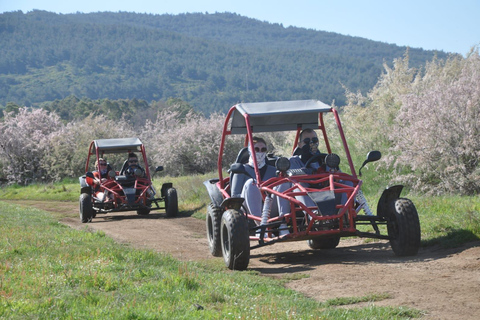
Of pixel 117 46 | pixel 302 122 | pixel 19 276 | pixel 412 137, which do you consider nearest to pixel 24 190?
pixel 412 137

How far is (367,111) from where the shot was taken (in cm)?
2183

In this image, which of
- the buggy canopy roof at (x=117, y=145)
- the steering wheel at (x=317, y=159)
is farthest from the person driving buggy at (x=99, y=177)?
the steering wheel at (x=317, y=159)

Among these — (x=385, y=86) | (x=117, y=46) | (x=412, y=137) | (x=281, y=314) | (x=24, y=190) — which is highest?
(x=117, y=46)

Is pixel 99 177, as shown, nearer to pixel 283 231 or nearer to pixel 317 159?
A: pixel 317 159

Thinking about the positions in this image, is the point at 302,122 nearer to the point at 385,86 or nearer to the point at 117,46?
the point at 385,86

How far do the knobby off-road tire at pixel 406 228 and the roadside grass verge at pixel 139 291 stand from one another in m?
1.91

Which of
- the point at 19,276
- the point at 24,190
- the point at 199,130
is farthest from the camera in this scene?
the point at 199,130

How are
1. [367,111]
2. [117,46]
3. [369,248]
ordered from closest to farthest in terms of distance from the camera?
1. [369,248]
2. [367,111]
3. [117,46]

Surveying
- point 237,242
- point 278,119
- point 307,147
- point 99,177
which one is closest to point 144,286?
point 237,242

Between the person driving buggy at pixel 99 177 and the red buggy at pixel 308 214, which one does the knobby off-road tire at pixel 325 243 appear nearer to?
the red buggy at pixel 308 214

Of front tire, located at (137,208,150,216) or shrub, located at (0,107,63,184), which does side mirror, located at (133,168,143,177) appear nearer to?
front tire, located at (137,208,150,216)

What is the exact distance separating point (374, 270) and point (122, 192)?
11.2 m

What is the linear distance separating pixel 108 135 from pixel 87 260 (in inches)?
1391

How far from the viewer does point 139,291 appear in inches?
248
